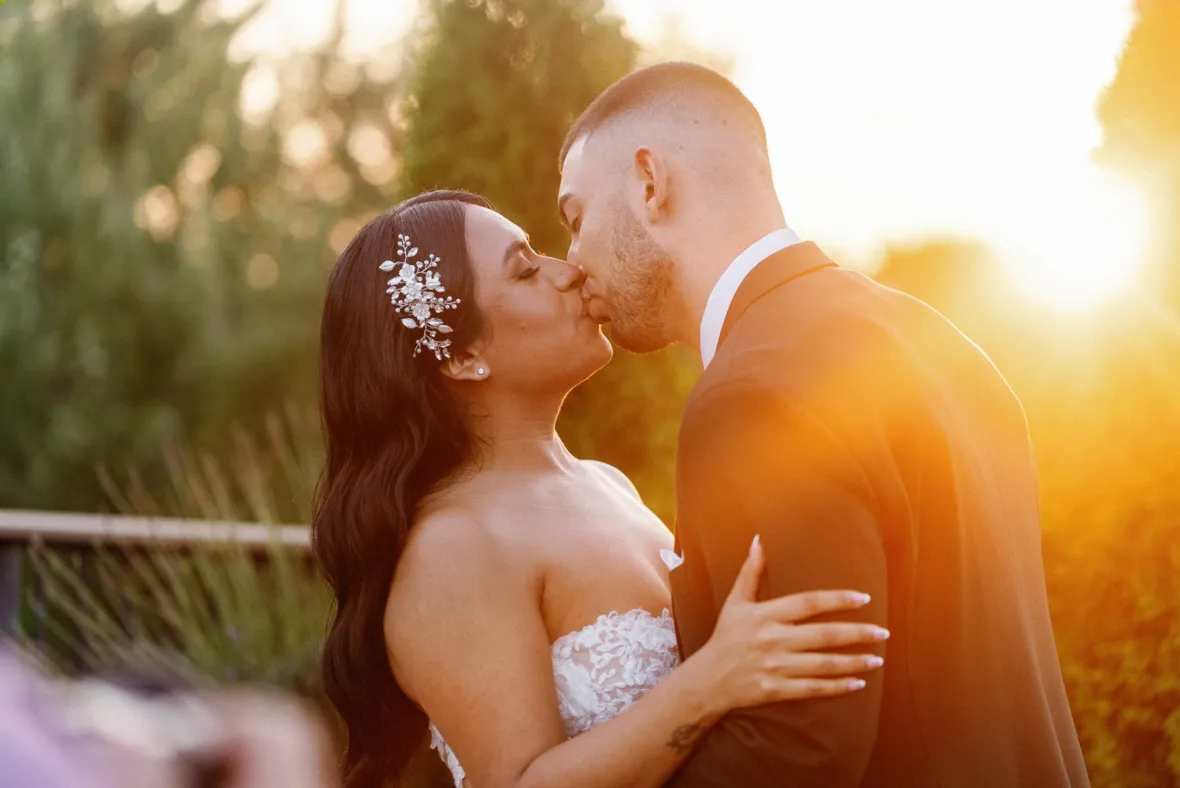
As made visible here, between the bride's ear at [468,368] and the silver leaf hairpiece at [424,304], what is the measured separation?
0.05 metres

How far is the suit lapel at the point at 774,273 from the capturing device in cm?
265

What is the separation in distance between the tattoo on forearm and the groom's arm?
171 mm

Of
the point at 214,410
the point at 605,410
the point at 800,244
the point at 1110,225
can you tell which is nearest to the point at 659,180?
the point at 800,244

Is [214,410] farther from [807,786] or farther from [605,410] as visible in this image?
[807,786]

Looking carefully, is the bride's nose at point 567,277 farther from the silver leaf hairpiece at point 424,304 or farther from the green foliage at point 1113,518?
the green foliage at point 1113,518

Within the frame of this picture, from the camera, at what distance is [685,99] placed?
10.3 ft

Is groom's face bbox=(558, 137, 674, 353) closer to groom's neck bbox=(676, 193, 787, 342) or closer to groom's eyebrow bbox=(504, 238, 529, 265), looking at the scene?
groom's neck bbox=(676, 193, 787, 342)

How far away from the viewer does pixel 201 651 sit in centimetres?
661

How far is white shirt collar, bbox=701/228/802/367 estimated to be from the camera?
2818 mm

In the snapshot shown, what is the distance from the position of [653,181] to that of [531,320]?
614 mm

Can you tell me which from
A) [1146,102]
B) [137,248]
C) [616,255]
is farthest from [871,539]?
[137,248]

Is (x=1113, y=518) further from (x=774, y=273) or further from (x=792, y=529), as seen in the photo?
(x=792, y=529)

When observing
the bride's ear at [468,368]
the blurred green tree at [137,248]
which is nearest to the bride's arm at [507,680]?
the bride's ear at [468,368]

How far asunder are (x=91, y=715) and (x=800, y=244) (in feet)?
6.11
